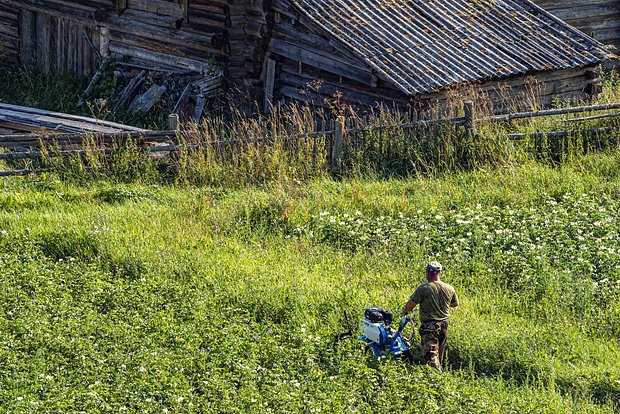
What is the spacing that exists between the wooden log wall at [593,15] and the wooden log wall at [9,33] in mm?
11961

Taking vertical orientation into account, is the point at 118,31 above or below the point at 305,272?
above

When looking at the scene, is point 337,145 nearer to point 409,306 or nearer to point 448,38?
point 448,38

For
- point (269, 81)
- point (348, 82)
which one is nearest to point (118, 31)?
point (269, 81)

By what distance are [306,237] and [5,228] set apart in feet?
11.9

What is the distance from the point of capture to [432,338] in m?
8.66

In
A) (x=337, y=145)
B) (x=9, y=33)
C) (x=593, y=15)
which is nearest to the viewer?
(x=337, y=145)

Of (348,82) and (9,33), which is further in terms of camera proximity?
(9,33)

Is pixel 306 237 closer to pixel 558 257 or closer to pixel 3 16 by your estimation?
pixel 558 257

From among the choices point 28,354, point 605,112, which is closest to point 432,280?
point 28,354

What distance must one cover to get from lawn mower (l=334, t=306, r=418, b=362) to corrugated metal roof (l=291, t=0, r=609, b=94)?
6882mm

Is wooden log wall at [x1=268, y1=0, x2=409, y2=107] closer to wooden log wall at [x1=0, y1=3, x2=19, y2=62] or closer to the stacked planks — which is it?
the stacked planks

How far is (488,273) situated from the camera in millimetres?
10391

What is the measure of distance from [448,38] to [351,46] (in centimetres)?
223

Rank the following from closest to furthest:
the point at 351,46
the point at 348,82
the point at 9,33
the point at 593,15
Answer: the point at 351,46 → the point at 348,82 → the point at 593,15 → the point at 9,33
